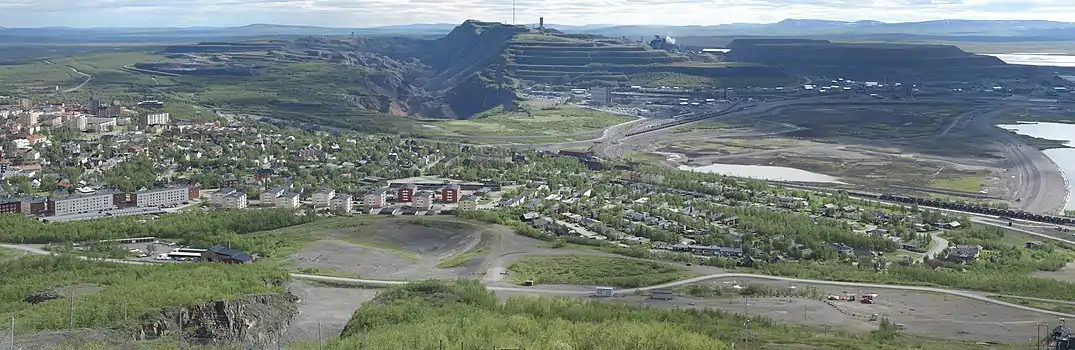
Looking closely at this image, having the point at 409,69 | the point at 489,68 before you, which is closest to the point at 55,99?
the point at 489,68

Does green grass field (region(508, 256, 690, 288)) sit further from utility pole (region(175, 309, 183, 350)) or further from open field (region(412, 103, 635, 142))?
open field (region(412, 103, 635, 142))

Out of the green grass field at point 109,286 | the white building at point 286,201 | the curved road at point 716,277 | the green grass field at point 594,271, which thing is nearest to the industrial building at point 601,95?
the white building at point 286,201

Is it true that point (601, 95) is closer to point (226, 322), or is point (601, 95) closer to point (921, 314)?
point (921, 314)

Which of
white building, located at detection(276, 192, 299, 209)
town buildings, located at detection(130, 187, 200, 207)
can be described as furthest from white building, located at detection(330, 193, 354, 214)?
town buildings, located at detection(130, 187, 200, 207)

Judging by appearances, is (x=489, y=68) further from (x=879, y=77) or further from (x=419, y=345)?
(x=419, y=345)

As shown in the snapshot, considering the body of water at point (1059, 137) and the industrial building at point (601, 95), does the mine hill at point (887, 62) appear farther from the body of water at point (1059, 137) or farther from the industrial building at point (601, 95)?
the body of water at point (1059, 137)

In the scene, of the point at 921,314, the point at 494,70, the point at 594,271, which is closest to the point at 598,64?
the point at 494,70
